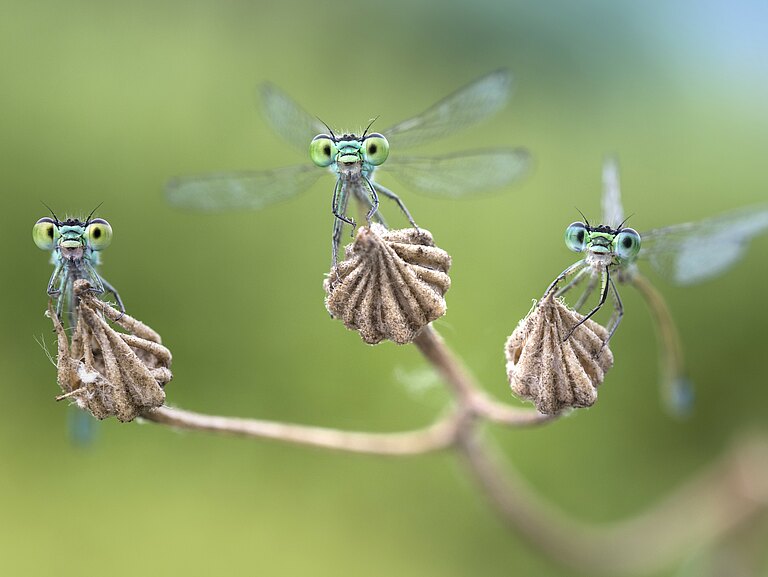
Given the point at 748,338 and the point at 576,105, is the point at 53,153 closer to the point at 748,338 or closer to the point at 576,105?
the point at 576,105

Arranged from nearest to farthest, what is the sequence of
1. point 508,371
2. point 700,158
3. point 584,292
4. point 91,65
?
point 508,371 < point 584,292 < point 91,65 < point 700,158

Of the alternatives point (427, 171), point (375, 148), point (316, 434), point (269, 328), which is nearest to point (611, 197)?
point (427, 171)

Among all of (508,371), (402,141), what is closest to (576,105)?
(402,141)

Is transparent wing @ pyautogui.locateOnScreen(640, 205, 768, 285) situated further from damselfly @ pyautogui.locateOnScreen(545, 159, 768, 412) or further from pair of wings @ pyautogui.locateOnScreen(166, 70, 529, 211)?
pair of wings @ pyautogui.locateOnScreen(166, 70, 529, 211)

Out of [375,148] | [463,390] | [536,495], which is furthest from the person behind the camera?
[536,495]

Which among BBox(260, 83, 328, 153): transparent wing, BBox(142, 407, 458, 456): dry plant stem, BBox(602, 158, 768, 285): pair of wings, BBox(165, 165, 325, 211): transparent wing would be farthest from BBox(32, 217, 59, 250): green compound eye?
BBox(602, 158, 768, 285): pair of wings

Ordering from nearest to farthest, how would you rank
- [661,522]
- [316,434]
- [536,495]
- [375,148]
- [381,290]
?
1. [381,290]
2. [375,148]
3. [316,434]
4. [661,522]
5. [536,495]

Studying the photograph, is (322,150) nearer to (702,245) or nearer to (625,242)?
(625,242)
